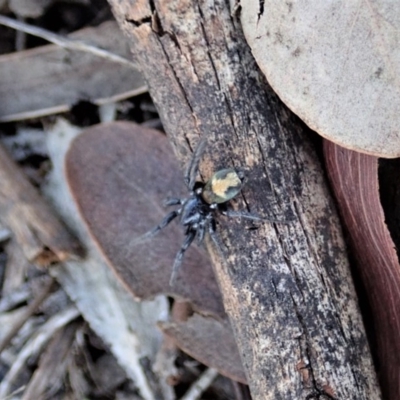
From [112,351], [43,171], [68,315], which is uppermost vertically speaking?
[43,171]

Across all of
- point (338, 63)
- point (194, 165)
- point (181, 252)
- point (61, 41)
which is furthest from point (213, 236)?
point (61, 41)

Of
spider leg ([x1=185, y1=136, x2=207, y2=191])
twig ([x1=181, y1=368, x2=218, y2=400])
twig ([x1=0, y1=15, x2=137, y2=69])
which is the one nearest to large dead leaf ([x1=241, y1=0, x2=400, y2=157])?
spider leg ([x1=185, y1=136, x2=207, y2=191])

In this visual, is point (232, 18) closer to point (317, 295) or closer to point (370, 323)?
point (317, 295)

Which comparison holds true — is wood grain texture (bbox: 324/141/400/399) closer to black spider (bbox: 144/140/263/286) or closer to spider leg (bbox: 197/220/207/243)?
black spider (bbox: 144/140/263/286)

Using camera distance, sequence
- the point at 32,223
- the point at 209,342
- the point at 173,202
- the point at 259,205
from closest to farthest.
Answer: the point at 259,205 → the point at 209,342 → the point at 173,202 → the point at 32,223

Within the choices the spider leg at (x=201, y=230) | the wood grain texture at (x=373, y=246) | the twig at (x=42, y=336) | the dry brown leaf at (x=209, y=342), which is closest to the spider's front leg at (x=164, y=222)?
the spider leg at (x=201, y=230)

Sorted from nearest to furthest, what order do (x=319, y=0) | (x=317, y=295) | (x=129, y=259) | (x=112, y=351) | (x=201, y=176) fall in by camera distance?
(x=319, y=0)
(x=317, y=295)
(x=201, y=176)
(x=129, y=259)
(x=112, y=351)

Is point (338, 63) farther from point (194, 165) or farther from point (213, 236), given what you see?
point (213, 236)

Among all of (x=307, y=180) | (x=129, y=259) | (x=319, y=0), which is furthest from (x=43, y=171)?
(x=319, y=0)
